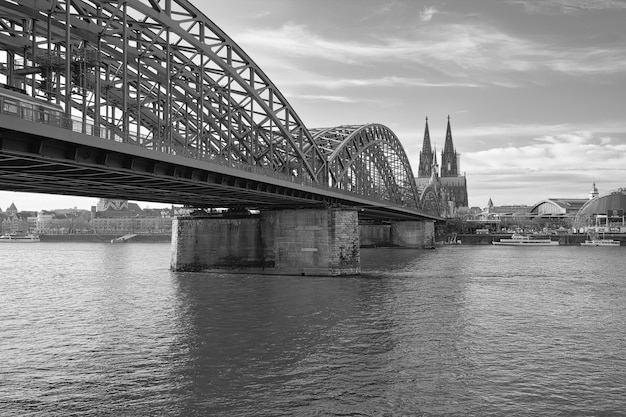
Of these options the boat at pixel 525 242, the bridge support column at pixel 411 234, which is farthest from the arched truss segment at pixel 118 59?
the boat at pixel 525 242

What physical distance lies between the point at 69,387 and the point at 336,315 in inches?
682

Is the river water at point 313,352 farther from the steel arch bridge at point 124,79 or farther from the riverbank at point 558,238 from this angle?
the riverbank at point 558,238

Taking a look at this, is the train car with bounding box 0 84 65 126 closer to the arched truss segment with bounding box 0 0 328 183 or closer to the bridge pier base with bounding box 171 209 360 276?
the arched truss segment with bounding box 0 0 328 183

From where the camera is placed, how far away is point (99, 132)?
2672 cm

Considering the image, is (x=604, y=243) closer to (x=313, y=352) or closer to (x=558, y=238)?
(x=558, y=238)

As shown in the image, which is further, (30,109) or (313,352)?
(313,352)

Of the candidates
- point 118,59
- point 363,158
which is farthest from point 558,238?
point 118,59

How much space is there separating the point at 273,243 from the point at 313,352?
3327cm

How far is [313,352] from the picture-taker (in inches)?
977

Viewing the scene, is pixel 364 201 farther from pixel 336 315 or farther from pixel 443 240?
pixel 443 240

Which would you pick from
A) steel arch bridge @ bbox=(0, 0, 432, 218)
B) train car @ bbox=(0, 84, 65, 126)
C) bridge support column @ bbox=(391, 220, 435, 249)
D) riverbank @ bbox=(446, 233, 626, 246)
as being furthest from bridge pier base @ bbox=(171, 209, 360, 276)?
riverbank @ bbox=(446, 233, 626, 246)

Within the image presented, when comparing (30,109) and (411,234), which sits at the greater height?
(30,109)

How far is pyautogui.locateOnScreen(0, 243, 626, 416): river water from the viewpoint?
60.5 ft

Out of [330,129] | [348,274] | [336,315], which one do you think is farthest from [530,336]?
[330,129]
